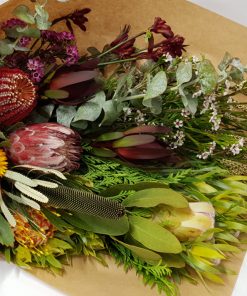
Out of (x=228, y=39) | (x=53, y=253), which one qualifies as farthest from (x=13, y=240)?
(x=228, y=39)

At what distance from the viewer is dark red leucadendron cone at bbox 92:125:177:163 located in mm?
938

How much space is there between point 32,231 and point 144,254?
7.7 inches

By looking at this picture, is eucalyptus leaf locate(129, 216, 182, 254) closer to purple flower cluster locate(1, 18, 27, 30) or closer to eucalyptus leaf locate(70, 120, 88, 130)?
eucalyptus leaf locate(70, 120, 88, 130)

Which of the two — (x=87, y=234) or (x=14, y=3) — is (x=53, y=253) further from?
(x=14, y=3)

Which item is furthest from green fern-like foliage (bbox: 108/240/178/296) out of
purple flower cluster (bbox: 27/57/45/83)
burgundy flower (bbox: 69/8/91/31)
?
burgundy flower (bbox: 69/8/91/31)

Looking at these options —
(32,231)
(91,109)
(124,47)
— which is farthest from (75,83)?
(32,231)

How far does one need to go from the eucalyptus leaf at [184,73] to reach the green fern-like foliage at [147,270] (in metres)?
0.31

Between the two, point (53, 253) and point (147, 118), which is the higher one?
point (147, 118)

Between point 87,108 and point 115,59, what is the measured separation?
0.14 metres

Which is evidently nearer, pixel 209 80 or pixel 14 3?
pixel 209 80

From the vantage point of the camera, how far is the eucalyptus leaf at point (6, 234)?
2.94 ft

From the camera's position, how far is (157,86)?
0.92 meters

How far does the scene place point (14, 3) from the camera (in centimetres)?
103

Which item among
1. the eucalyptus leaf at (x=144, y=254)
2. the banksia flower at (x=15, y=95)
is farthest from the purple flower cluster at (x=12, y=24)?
the eucalyptus leaf at (x=144, y=254)
